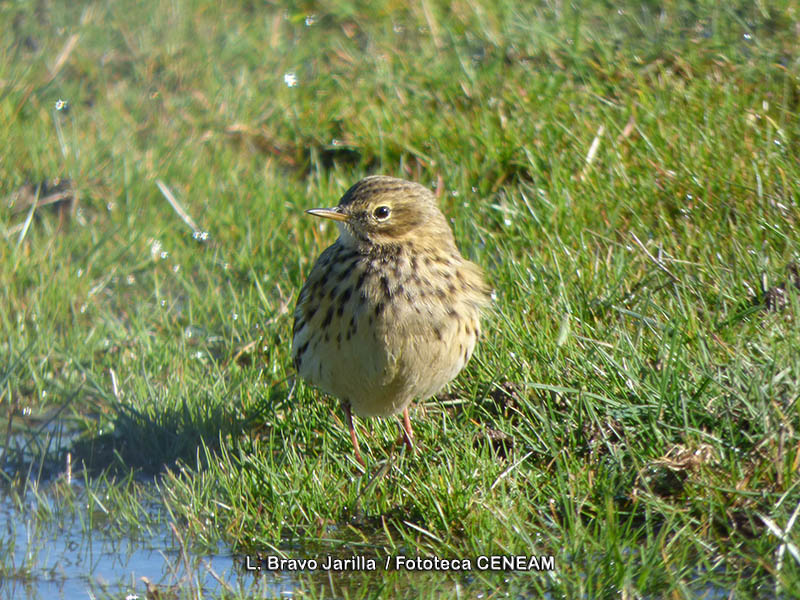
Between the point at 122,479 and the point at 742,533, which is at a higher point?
the point at 742,533

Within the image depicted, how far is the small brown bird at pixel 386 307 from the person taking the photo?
199 inches

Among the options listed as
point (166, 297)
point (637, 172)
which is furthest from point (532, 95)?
point (166, 297)

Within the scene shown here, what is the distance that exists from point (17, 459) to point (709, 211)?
3.56m

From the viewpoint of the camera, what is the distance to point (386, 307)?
5059 mm

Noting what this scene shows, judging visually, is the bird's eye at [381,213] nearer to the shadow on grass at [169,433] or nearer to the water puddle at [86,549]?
the shadow on grass at [169,433]

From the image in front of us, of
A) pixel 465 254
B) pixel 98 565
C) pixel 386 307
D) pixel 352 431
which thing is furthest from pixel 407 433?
pixel 465 254

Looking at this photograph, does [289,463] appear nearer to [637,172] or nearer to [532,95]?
[637,172]

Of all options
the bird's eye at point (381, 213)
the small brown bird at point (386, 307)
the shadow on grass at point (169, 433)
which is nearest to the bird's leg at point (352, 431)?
the small brown bird at point (386, 307)

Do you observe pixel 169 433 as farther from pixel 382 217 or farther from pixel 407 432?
pixel 382 217

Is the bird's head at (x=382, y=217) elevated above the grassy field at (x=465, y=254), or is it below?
above

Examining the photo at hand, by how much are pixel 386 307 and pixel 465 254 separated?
1.52m

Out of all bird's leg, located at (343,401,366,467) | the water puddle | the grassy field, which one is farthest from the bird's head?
the water puddle

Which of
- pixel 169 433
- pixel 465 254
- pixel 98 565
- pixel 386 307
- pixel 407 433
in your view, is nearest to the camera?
pixel 98 565

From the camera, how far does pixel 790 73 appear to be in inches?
273
